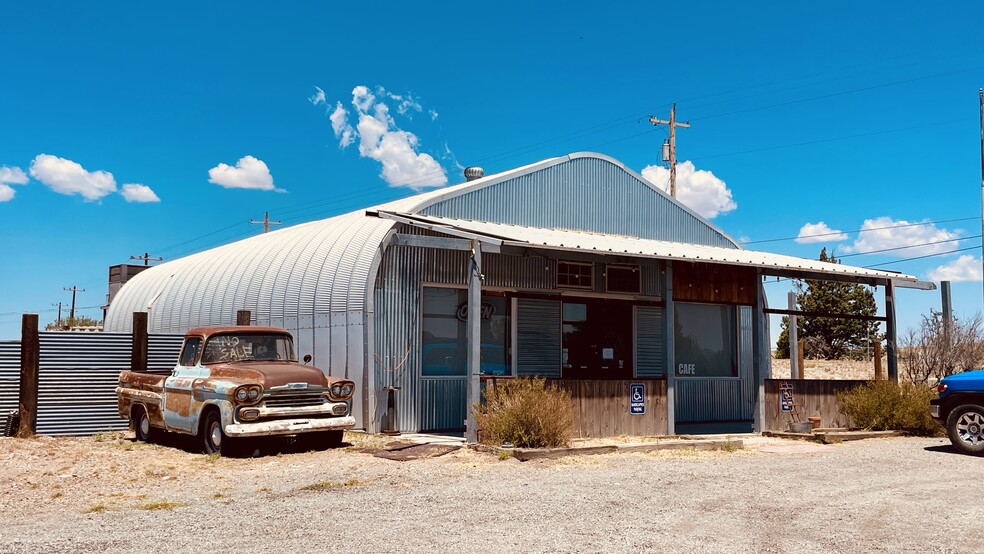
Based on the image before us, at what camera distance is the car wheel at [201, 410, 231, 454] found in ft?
43.4

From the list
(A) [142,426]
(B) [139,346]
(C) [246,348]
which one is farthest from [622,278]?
(A) [142,426]

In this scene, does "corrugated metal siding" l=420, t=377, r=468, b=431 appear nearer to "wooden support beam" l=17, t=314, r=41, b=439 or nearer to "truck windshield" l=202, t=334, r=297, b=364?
"truck windshield" l=202, t=334, r=297, b=364

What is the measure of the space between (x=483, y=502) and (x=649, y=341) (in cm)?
1163

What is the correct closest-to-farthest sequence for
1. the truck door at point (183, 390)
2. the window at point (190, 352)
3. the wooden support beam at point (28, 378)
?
the truck door at point (183, 390), the window at point (190, 352), the wooden support beam at point (28, 378)

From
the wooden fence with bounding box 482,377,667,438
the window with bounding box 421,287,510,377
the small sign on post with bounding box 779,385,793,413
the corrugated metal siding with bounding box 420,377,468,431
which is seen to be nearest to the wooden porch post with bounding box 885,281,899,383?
the small sign on post with bounding box 779,385,793,413

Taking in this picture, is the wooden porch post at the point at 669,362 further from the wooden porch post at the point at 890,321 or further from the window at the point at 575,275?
the wooden porch post at the point at 890,321

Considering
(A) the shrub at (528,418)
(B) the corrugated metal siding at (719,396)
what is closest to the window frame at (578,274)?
(B) the corrugated metal siding at (719,396)

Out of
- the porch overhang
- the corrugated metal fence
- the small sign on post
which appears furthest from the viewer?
the small sign on post

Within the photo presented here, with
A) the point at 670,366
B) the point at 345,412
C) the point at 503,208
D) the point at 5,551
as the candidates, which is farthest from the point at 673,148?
the point at 5,551

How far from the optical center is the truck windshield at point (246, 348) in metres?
14.2

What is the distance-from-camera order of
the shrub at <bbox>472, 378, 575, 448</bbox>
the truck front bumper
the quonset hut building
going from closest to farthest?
the truck front bumper, the shrub at <bbox>472, 378, 575, 448</bbox>, the quonset hut building

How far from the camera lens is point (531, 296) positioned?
59.9ft

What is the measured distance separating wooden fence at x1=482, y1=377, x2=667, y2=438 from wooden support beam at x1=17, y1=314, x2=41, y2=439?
Answer: 8.17 metres

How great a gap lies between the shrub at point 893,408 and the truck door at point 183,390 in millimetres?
12671
